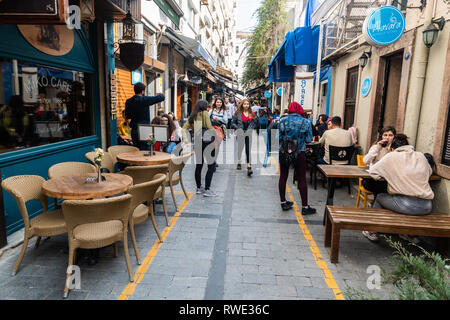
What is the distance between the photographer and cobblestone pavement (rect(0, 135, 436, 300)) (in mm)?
3084

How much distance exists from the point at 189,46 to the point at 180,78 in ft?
12.2

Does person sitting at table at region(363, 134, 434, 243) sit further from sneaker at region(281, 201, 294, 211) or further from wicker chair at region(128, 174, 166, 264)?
wicker chair at region(128, 174, 166, 264)

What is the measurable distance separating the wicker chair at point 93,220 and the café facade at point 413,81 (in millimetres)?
4116

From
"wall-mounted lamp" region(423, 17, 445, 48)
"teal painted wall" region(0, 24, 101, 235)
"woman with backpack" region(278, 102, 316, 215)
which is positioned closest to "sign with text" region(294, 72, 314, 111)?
"woman with backpack" region(278, 102, 316, 215)

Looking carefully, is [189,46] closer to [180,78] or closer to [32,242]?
[180,78]

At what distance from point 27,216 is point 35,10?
211cm

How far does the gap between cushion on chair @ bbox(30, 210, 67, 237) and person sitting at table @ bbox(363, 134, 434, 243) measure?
152 inches

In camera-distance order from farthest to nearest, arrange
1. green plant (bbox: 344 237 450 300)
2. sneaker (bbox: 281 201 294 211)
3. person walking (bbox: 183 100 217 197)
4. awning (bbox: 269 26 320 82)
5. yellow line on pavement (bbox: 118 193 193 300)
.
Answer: awning (bbox: 269 26 320 82) → person walking (bbox: 183 100 217 197) → sneaker (bbox: 281 201 294 211) → yellow line on pavement (bbox: 118 193 193 300) → green plant (bbox: 344 237 450 300)

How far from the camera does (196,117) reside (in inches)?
238

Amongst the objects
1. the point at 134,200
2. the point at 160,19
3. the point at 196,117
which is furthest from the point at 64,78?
the point at 160,19

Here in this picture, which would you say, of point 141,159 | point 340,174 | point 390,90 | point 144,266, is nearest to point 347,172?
point 340,174

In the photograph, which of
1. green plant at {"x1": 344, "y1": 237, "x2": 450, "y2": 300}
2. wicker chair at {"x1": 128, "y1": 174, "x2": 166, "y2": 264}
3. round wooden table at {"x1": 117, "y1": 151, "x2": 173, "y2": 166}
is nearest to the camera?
green plant at {"x1": 344, "y1": 237, "x2": 450, "y2": 300}

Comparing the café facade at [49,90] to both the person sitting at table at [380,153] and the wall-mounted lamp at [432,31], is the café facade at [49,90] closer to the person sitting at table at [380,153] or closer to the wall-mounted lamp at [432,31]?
the person sitting at table at [380,153]

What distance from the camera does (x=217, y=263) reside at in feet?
12.0
